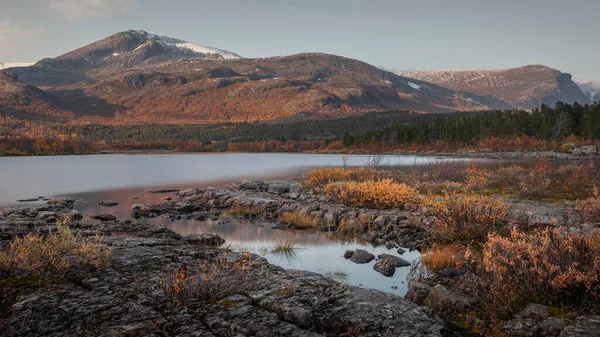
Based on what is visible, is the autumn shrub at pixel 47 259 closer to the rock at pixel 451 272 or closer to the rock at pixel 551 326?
the rock at pixel 451 272

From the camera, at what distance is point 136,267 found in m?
10.7

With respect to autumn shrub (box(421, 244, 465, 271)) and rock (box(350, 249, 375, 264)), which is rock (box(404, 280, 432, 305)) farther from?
rock (box(350, 249, 375, 264))

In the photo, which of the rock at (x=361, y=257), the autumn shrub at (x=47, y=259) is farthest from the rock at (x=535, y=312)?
the autumn shrub at (x=47, y=259)

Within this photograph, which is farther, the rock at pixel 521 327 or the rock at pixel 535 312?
the rock at pixel 535 312

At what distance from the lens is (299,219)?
22078 millimetres

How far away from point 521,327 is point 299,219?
1563cm

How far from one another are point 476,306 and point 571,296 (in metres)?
1.70

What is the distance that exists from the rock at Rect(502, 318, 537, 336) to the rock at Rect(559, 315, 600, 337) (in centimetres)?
47

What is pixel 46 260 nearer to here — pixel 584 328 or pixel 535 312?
pixel 535 312

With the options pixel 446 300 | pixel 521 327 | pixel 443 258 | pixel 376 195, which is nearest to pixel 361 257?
pixel 443 258

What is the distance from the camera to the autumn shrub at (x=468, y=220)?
49.7 feet

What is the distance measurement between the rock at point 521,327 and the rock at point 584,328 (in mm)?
469

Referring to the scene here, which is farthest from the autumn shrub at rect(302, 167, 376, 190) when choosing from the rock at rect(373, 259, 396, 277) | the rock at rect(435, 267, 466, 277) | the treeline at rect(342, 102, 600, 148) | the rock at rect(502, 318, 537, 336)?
the treeline at rect(342, 102, 600, 148)

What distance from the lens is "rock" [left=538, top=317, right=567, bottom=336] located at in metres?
6.55
